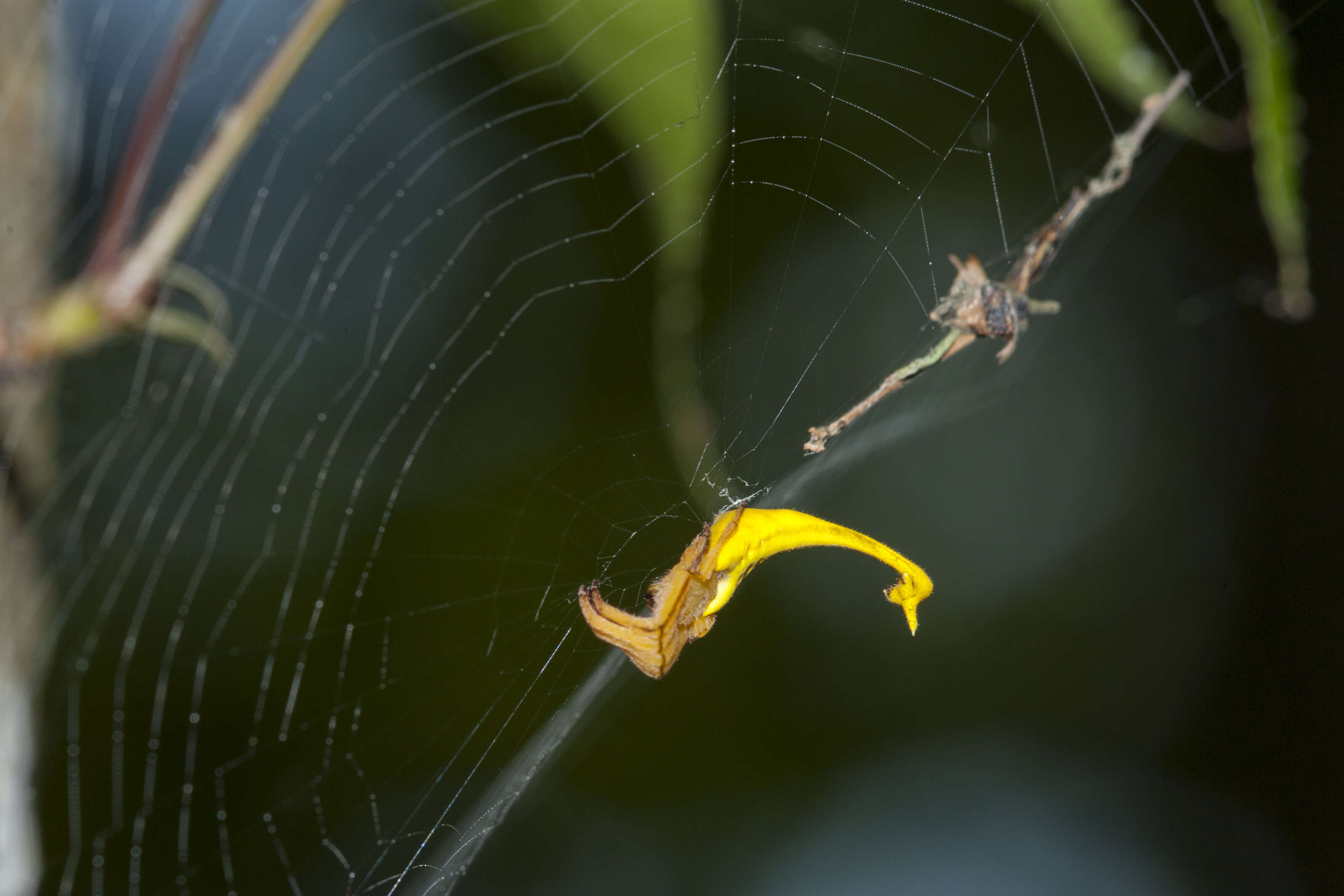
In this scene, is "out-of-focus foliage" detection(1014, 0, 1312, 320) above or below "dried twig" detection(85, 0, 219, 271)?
below

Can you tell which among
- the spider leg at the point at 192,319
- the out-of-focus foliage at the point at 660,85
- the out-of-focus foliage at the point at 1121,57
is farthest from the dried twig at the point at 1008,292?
the spider leg at the point at 192,319

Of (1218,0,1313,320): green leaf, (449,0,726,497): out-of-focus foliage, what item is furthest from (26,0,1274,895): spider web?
(1218,0,1313,320): green leaf

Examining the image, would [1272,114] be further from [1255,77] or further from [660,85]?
[660,85]

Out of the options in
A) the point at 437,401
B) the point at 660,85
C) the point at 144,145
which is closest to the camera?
the point at 144,145

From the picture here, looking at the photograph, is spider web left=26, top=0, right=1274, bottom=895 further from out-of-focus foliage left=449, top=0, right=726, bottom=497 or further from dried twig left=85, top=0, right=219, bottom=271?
dried twig left=85, top=0, right=219, bottom=271

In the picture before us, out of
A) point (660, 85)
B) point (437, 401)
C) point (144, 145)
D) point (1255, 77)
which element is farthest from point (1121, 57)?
point (437, 401)

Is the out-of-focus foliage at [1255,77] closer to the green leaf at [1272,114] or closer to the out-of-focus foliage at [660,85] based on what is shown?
the green leaf at [1272,114]
